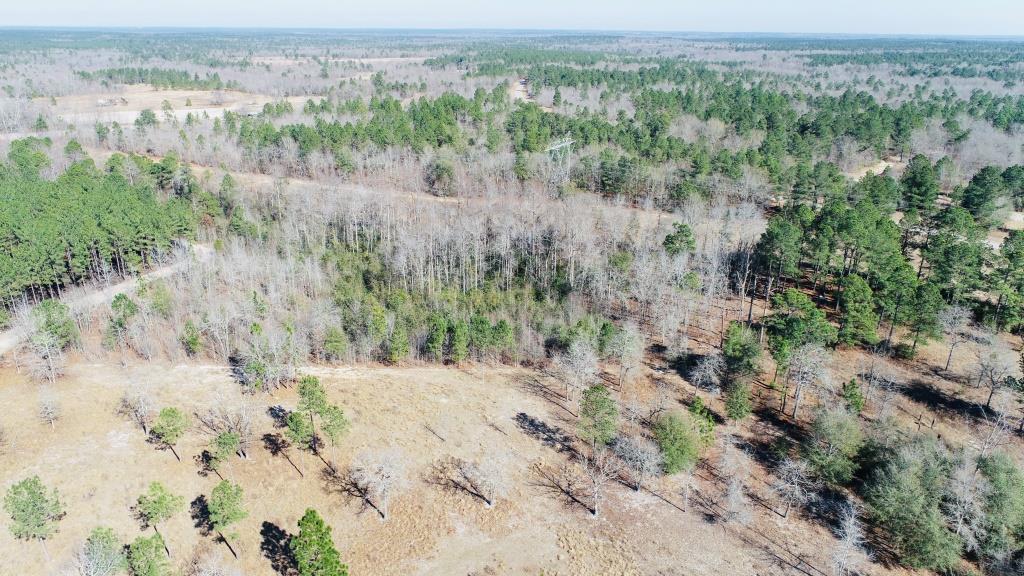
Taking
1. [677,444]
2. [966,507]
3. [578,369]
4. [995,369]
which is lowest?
[578,369]

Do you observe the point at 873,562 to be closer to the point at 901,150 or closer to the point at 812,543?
the point at 812,543

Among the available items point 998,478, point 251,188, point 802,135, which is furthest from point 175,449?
point 802,135

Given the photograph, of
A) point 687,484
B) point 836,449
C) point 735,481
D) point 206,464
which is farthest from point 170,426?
point 836,449

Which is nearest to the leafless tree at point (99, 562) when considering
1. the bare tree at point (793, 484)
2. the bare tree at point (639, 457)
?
the bare tree at point (639, 457)

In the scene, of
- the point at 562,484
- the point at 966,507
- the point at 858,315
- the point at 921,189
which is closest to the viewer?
the point at 966,507

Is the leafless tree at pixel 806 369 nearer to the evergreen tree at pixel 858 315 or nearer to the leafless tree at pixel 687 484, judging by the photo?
the evergreen tree at pixel 858 315

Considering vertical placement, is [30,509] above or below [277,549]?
above

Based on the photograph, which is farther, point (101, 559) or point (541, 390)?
point (541, 390)

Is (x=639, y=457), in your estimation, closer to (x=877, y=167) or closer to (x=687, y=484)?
(x=687, y=484)
